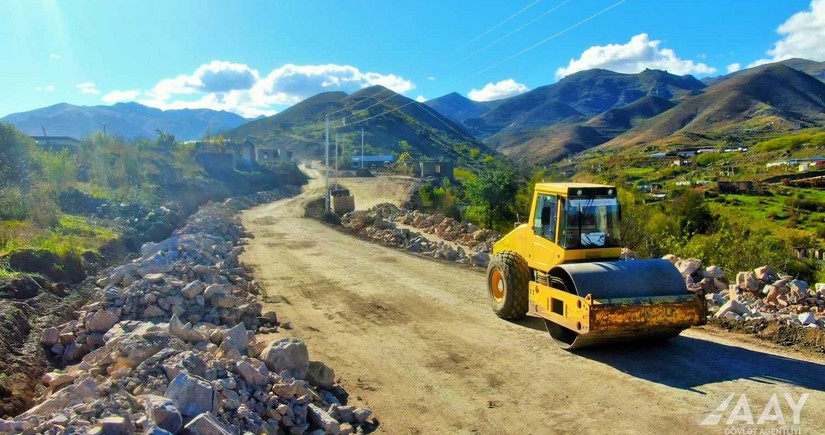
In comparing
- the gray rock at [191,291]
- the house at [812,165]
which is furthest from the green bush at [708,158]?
the gray rock at [191,291]

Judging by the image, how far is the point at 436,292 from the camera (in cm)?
1415

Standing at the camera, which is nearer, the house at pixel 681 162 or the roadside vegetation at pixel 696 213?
the roadside vegetation at pixel 696 213

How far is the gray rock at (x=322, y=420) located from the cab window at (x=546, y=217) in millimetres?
5093

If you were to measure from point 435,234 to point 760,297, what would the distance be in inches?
580

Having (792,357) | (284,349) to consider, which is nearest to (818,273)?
(792,357)

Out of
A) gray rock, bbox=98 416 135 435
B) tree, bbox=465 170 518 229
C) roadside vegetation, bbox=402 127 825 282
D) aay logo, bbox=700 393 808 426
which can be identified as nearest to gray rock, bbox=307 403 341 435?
gray rock, bbox=98 416 135 435

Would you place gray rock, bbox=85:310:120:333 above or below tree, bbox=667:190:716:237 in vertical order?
below

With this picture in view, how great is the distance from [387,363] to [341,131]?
128 meters

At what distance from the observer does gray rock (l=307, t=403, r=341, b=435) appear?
266 inches

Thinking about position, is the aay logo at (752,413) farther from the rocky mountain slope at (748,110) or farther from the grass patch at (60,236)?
the rocky mountain slope at (748,110)

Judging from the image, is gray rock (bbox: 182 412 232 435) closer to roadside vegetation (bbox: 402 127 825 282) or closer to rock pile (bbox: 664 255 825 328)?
rock pile (bbox: 664 255 825 328)

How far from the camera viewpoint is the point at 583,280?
29.1 feet

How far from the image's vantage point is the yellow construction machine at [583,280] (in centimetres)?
848

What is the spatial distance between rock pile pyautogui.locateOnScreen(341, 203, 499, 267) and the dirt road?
487cm
